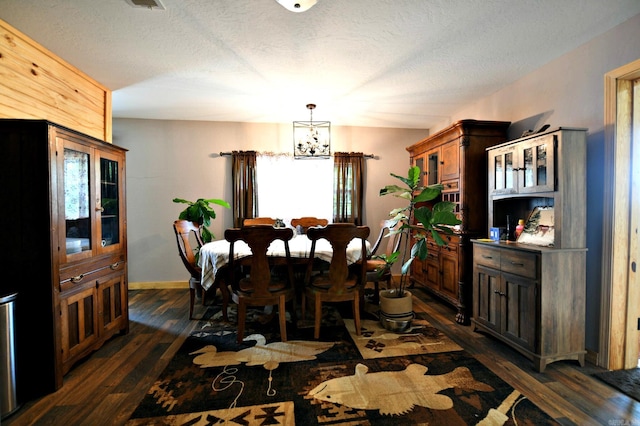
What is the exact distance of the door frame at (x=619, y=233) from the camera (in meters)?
2.09

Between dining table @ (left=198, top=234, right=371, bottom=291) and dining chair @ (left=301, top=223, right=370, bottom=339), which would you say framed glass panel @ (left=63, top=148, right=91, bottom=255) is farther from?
dining chair @ (left=301, top=223, right=370, bottom=339)

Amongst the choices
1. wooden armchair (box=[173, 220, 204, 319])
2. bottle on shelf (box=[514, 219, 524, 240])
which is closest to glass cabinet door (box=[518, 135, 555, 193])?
bottle on shelf (box=[514, 219, 524, 240])

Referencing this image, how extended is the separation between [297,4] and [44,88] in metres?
2.35

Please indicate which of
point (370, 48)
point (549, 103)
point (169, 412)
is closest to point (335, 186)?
point (370, 48)

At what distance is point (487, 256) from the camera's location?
2594 millimetres

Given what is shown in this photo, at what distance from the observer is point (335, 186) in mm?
4574

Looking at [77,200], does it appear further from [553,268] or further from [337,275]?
[553,268]

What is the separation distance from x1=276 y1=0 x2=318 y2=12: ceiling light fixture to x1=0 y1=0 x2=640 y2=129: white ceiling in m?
0.14

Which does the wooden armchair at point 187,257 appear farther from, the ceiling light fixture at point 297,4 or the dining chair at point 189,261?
the ceiling light fixture at point 297,4

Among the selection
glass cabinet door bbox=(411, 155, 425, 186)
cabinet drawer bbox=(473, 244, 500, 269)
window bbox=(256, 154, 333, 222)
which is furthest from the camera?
window bbox=(256, 154, 333, 222)

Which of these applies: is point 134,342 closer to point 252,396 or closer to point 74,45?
point 252,396

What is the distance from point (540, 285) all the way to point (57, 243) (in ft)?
11.4

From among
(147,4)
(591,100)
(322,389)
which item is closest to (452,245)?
(591,100)

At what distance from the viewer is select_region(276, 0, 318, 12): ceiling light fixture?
1734 millimetres
